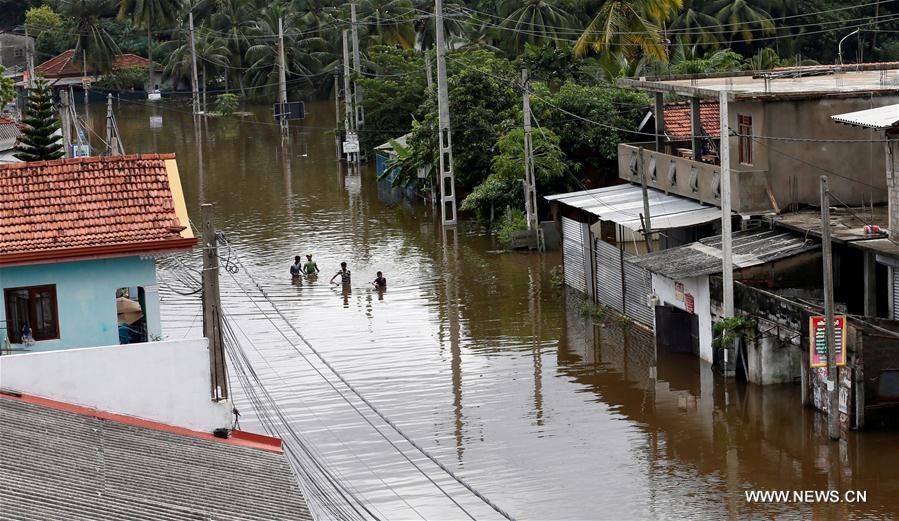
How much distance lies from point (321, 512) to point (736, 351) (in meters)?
10.3

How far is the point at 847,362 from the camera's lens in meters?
23.0

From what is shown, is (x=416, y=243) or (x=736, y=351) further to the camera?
(x=416, y=243)

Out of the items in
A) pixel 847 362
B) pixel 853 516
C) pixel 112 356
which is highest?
pixel 112 356

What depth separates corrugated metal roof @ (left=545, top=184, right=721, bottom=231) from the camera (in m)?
31.0

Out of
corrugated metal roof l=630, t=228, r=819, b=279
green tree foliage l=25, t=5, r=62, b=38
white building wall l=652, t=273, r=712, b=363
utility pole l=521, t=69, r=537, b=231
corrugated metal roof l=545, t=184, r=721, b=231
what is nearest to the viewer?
corrugated metal roof l=630, t=228, r=819, b=279

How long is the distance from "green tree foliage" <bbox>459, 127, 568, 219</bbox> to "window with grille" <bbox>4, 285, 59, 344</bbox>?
24.3m

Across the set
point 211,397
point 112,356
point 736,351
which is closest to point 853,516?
point 736,351

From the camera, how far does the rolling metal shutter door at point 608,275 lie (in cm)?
3238

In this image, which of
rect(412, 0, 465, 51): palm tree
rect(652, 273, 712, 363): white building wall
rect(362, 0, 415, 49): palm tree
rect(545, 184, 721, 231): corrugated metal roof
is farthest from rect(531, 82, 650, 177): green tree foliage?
rect(412, 0, 465, 51): palm tree

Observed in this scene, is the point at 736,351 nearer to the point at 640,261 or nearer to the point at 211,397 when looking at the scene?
the point at 640,261

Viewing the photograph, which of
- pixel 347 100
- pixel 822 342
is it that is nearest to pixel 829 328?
pixel 822 342

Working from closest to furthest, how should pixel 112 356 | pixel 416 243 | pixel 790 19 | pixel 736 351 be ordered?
1. pixel 112 356
2. pixel 736 351
3. pixel 416 243
4. pixel 790 19

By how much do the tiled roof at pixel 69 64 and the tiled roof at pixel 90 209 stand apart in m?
76.3

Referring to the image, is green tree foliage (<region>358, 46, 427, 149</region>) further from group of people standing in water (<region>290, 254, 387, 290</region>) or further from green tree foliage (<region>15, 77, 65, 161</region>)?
group of people standing in water (<region>290, 254, 387, 290</region>)
